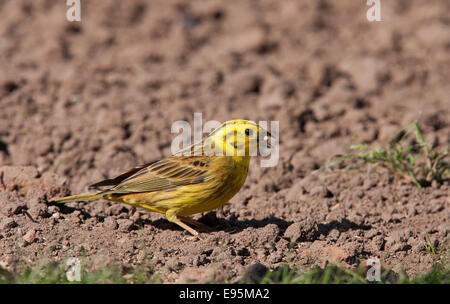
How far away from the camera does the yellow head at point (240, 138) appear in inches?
247

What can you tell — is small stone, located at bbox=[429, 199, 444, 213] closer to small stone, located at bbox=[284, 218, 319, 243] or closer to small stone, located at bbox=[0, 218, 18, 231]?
small stone, located at bbox=[284, 218, 319, 243]

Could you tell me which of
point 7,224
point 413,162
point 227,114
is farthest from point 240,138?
point 227,114

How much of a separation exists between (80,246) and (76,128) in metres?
3.21

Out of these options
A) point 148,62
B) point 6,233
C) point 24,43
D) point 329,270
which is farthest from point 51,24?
point 329,270

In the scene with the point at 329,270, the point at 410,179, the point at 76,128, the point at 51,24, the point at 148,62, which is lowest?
the point at 329,270

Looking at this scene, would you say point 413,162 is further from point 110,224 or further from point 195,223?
point 110,224

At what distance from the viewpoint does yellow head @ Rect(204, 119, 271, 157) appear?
20.6ft

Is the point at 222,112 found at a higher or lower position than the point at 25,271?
higher

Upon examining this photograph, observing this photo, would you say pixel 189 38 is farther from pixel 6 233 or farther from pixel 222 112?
pixel 6 233

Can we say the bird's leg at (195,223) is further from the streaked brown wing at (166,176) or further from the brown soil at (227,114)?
the streaked brown wing at (166,176)

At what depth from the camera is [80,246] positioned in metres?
5.65

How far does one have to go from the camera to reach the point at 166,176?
6438 millimetres

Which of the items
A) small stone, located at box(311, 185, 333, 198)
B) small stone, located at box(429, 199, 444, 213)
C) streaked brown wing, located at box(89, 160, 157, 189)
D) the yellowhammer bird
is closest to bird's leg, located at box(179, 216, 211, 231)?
the yellowhammer bird

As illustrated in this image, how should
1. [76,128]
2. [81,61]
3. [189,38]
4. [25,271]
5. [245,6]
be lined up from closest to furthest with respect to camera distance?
[25,271] → [76,128] → [81,61] → [189,38] → [245,6]
